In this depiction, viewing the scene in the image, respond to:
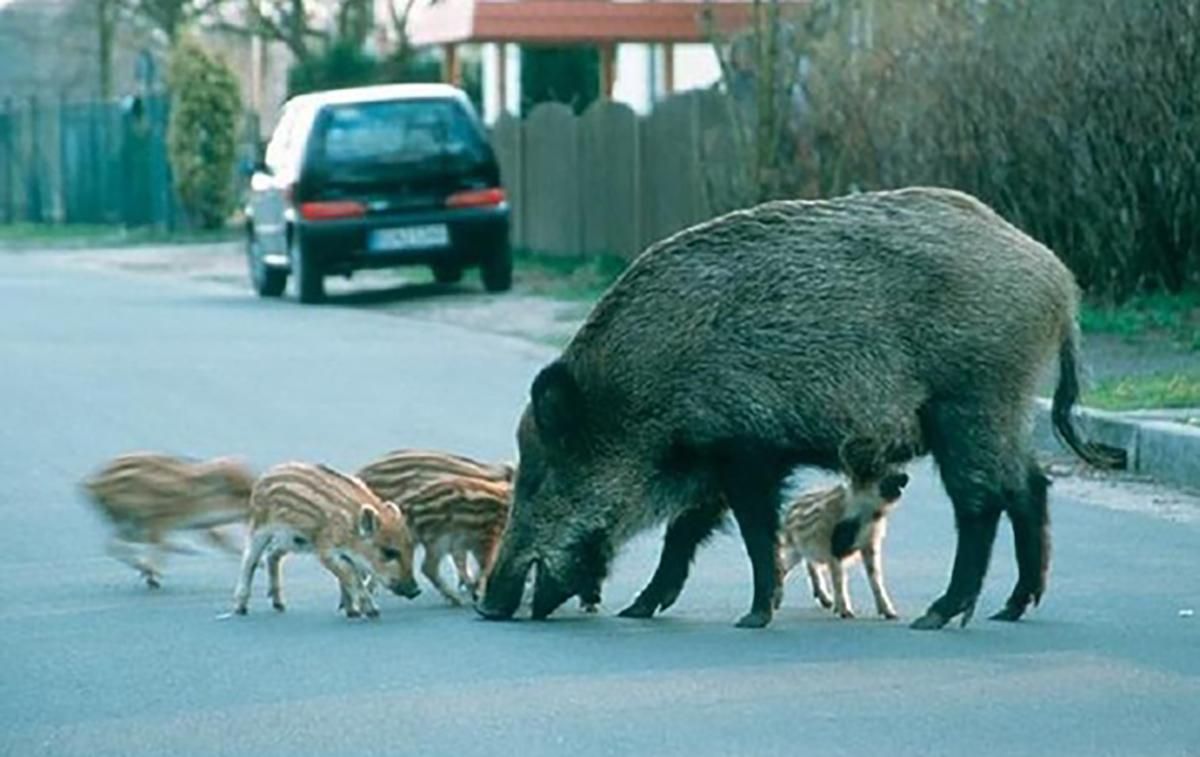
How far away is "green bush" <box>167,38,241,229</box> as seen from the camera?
4350 centimetres

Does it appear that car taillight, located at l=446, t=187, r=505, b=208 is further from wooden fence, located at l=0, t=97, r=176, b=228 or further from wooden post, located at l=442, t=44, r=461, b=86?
wooden fence, located at l=0, t=97, r=176, b=228

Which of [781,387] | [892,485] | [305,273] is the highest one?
[781,387]

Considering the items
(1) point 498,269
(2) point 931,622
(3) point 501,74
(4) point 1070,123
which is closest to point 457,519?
(2) point 931,622

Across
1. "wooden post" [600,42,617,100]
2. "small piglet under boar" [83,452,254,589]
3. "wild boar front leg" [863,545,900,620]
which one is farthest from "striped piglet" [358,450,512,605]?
"wooden post" [600,42,617,100]

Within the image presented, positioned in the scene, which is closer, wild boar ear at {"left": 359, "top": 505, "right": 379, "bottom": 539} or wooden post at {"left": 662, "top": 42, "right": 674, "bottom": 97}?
wild boar ear at {"left": 359, "top": 505, "right": 379, "bottom": 539}

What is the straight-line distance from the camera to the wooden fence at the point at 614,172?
88.0 feet

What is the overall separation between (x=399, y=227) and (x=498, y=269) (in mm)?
1031

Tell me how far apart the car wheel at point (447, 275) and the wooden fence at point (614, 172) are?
1597 mm

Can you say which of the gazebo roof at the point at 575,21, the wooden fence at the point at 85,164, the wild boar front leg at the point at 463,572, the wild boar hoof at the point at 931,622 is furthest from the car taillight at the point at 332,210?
the wooden fence at the point at 85,164

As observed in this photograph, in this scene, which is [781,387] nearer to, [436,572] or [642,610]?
[642,610]

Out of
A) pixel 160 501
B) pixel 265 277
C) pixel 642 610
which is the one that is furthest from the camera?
pixel 265 277

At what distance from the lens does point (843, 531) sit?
10352mm

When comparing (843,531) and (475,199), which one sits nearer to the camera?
(843,531)

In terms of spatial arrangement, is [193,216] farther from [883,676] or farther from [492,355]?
[883,676]
